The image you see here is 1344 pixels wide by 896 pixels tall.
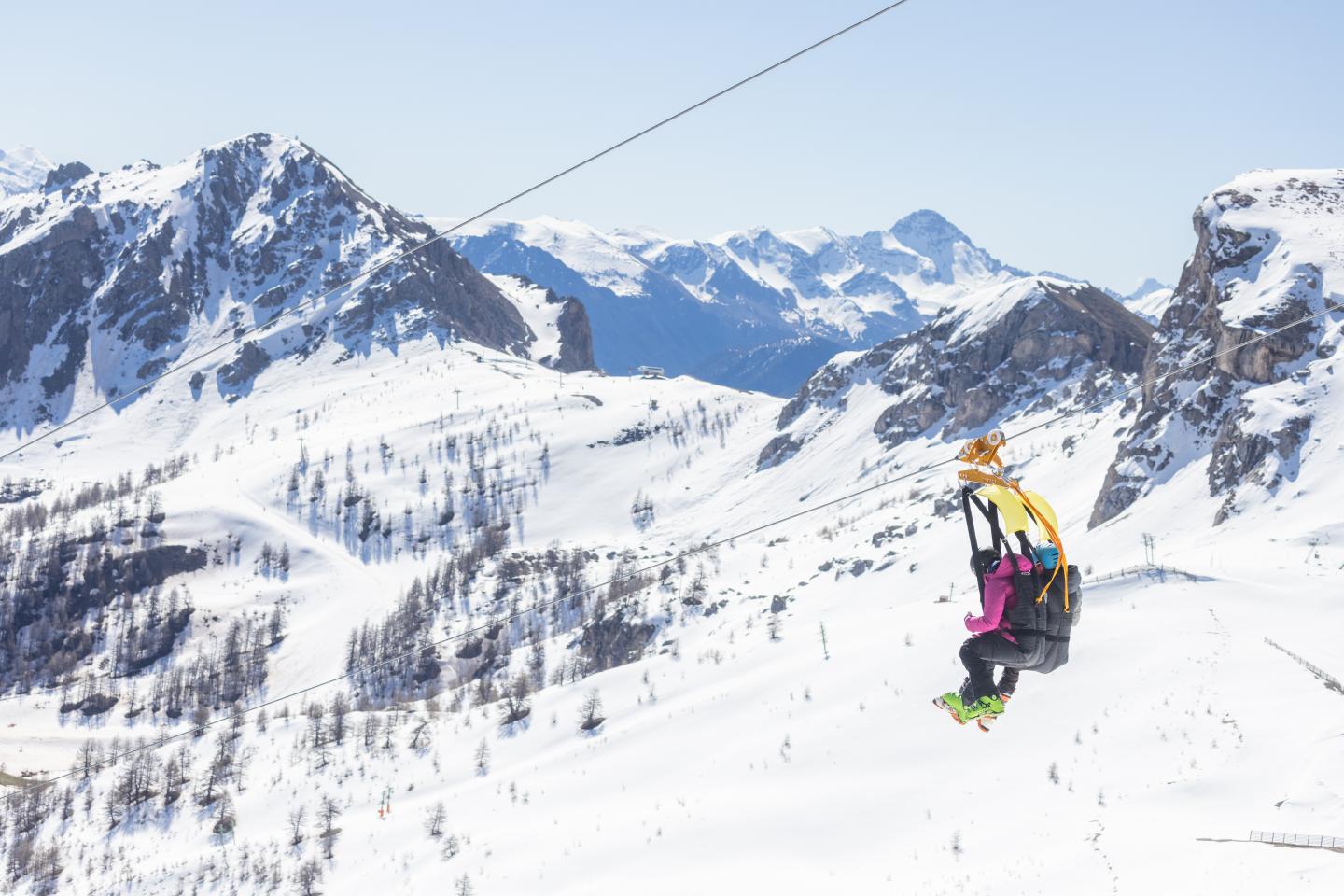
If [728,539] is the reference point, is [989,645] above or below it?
below

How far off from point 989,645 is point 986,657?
17 centimetres

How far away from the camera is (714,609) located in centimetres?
16375

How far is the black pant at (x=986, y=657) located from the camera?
44.4 feet

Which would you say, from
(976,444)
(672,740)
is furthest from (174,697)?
(976,444)

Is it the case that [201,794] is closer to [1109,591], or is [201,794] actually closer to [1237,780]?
[1109,591]

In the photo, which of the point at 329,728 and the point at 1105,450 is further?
the point at 1105,450

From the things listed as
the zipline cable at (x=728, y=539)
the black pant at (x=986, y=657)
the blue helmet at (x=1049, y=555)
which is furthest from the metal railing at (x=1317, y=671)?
the blue helmet at (x=1049, y=555)

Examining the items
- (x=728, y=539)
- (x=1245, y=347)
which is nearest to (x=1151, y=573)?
(x=728, y=539)

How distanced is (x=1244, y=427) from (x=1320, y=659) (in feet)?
203

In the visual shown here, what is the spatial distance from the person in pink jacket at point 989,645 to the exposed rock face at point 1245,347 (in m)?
96.8

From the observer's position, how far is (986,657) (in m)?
13.7

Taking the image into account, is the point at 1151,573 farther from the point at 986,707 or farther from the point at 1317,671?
the point at 986,707

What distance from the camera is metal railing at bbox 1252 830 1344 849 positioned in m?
32.2

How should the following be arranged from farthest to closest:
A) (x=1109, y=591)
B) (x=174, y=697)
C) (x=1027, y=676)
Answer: (x=174, y=697), (x=1109, y=591), (x=1027, y=676)
